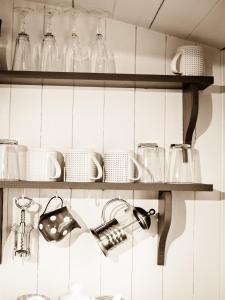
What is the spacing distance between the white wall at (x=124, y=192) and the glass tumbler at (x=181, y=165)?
12 cm

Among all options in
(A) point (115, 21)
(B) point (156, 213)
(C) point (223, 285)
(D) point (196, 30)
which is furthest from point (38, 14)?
(C) point (223, 285)

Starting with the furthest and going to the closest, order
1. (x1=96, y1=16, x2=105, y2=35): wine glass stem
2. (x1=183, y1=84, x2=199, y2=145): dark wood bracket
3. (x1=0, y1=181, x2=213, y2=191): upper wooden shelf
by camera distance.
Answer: (x1=96, y1=16, x2=105, y2=35): wine glass stem < (x1=183, y1=84, x2=199, y2=145): dark wood bracket < (x1=0, y1=181, x2=213, y2=191): upper wooden shelf

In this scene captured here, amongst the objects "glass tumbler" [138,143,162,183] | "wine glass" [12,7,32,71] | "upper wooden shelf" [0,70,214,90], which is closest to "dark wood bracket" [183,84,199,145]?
"upper wooden shelf" [0,70,214,90]

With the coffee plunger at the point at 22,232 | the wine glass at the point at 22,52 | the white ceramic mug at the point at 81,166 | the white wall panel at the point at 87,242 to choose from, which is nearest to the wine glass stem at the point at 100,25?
the wine glass at the point at 22,52

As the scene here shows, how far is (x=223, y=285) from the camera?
176 cm

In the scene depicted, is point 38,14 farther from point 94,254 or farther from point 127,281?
point 127,281

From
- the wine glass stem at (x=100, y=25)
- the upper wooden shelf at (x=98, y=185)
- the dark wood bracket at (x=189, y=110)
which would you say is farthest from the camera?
the wine glass stem at (x=100, y=25)

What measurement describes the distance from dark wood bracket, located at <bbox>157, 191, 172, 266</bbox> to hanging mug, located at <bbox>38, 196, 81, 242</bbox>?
0.36m

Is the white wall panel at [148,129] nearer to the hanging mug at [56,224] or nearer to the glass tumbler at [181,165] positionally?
the glass tumbler at [181,165]

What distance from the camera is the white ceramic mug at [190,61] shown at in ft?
5.40

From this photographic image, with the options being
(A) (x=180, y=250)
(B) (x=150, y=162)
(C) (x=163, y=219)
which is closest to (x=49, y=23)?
(B) (x=150, y=162)

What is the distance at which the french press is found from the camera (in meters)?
1.64

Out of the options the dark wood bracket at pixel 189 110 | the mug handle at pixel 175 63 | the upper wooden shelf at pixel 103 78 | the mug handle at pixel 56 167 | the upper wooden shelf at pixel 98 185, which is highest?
the mug handle at pixel 175 63

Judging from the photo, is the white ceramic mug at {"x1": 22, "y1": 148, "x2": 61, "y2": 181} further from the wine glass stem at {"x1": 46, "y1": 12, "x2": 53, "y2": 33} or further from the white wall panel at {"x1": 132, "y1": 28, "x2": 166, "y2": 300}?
the wine glass stem at {"x1": 46, "y1": 12, "x2": 53, "y2": 33}
